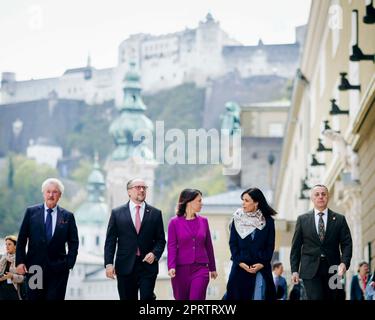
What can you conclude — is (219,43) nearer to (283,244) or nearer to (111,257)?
(283,244)

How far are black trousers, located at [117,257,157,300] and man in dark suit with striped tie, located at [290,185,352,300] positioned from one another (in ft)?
4.20

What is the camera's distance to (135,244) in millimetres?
12281

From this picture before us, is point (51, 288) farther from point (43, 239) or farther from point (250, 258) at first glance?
point (250, 258)

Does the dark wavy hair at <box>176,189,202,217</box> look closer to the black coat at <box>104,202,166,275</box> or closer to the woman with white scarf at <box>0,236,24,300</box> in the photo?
the black coat at <box>104,202,166,275</box>

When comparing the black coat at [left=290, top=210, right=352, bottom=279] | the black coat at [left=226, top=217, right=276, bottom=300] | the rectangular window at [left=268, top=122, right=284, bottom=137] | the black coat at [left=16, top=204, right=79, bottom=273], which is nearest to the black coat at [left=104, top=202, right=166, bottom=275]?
the black coat at [left=16, top=204, right=79, bottom=273]

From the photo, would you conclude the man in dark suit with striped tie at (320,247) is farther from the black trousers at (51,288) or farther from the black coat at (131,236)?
the black trousers at (51,288)

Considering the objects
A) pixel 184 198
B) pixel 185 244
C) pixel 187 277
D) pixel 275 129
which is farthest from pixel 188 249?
pixel 275 129

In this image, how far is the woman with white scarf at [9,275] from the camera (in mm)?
12688

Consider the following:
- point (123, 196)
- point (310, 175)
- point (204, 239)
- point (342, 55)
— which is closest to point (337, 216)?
point (204, 239)

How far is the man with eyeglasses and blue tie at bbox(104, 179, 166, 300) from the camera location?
1215 cm

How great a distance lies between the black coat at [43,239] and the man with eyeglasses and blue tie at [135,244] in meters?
0.36

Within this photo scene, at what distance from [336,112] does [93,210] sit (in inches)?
6400

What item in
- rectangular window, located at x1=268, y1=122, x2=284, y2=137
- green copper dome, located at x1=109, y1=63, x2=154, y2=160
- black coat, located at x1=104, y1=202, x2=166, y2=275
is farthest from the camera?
green copper dome, located at x1=109, y1=63, x2=154, y2=160

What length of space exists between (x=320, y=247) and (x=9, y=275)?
2960mm
